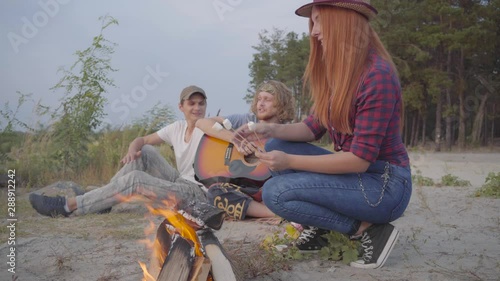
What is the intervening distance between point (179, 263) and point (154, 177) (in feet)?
8.29

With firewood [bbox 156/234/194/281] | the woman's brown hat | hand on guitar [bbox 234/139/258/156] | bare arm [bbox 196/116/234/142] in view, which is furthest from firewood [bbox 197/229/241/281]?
bare arm [bbox 196/116/234/142]

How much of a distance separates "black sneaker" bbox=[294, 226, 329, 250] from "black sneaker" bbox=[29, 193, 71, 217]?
2304mm

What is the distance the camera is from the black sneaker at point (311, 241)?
2.90 metres

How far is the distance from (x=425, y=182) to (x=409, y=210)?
7.02 ft

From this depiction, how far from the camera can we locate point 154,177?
446 cm

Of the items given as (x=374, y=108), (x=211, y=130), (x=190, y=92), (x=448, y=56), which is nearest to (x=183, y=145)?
(x=211, y=130)

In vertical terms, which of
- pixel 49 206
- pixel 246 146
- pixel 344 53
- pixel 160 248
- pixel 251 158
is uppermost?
pixel 344 53

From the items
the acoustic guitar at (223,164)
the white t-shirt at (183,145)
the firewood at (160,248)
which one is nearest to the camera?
the firewood at (160,248)

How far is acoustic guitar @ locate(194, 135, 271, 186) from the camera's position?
14.4 ft

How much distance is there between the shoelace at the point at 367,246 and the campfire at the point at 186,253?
839 millimetres

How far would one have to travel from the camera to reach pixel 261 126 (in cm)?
284

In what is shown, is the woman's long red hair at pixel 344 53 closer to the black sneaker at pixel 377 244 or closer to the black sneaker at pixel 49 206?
the black sneaker at pixel 377 244

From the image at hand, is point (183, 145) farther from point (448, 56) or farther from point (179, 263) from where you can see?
point (448, 56)

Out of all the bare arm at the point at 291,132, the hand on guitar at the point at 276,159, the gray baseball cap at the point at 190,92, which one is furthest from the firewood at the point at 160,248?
the gray baseball cap at the point at 190,92
